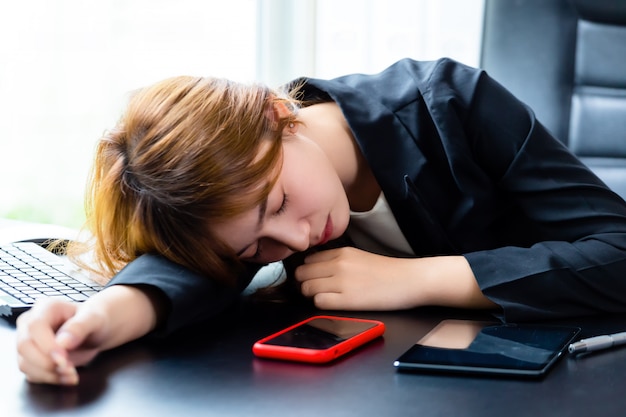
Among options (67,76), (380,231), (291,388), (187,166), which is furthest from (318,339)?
(67,76)

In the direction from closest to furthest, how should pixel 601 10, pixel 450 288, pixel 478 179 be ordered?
pixel 450 288, pixel 478 179, pixel 601 10

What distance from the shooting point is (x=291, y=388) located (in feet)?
1.65

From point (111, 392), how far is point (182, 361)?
0.24 ft

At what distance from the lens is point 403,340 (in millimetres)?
620

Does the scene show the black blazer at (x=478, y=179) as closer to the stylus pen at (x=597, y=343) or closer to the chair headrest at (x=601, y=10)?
the stylus pen at (x=597, y=343)

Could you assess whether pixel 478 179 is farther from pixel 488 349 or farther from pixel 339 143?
pixel 488 349

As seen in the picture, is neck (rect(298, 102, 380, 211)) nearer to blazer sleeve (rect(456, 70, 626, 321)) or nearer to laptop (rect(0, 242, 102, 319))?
blazer sleeve (rect(456, 70, 626, 321))

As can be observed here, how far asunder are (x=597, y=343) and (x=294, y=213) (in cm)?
29

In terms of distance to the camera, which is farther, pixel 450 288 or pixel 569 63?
pixel 569 63

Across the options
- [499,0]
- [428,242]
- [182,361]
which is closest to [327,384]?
[182,361]

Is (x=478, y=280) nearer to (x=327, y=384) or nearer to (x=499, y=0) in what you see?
(x=327, y=384)

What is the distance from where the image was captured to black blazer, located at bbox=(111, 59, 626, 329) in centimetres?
75

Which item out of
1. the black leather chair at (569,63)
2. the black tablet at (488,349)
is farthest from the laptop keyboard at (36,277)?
the black leather chair at (569,63)

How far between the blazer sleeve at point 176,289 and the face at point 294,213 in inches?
1.8
